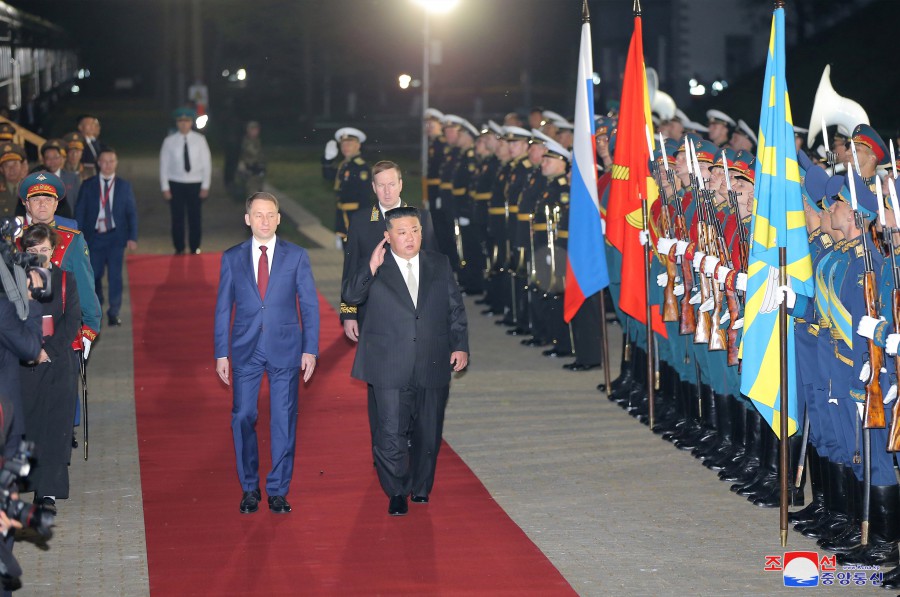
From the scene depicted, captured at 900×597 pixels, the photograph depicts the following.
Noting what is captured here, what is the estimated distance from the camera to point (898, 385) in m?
7.18

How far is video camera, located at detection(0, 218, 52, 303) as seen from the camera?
7.11 metres

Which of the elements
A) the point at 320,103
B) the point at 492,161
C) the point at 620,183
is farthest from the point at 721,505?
the point at 320,103

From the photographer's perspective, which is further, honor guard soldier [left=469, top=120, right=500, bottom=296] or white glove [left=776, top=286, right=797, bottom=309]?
honor guard soldier [left=469, top=120, right=500, bottom=296]

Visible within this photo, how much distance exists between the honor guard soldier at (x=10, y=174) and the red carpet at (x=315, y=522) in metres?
2.00

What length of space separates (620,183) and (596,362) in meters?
2.60

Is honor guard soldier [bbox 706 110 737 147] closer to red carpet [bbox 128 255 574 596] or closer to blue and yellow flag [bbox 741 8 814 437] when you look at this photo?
red carpet [bbox 128 255 574 596]

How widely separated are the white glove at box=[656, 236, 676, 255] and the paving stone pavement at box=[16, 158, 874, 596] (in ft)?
4.39

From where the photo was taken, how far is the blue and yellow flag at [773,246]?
8258 millimetres

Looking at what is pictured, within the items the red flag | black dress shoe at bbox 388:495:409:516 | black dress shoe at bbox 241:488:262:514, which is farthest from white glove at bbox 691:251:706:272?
black dress shoe at bbox 241:488:262:514

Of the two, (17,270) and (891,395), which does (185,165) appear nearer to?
(17,270)

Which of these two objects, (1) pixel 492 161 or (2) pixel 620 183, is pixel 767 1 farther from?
(2) pixel 620 183

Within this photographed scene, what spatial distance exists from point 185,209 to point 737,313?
42.7 feet

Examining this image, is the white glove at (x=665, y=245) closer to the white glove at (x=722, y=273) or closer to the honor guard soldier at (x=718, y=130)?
the white glove at (x=722, y=273)

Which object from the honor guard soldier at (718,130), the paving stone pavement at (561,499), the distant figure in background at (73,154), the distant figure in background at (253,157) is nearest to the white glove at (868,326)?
the paving stone pavement at (561,499)
